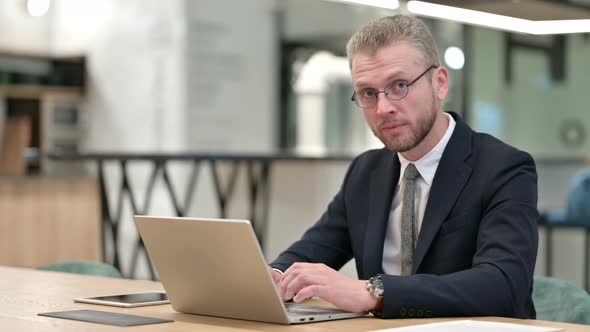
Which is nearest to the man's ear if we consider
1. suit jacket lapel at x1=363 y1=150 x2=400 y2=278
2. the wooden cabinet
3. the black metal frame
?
suit jacket lapel at x1=363 y1=150 x2=400 y2=278

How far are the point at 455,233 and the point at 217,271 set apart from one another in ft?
1.93

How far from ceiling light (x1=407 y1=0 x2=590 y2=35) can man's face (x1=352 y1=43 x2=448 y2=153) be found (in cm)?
98

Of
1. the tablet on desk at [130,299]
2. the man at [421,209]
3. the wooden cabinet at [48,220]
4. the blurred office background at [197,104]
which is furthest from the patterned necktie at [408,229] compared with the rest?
the wooden cabinet at [48,220]

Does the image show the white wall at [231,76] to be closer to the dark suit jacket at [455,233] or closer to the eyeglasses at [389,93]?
the dark suit jacket at [455,233]

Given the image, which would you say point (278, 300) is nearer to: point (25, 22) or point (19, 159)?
point (19, 159)

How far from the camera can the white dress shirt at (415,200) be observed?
236cm

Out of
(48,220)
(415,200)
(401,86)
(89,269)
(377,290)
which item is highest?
(401,86)

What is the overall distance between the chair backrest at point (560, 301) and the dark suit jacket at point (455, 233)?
0.34ft

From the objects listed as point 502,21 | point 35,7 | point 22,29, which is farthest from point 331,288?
point 22,29

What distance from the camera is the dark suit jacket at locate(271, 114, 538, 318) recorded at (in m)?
1.98

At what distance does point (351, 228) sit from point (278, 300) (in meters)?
0.70

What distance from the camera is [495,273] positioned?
6.63ft

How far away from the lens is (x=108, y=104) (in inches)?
404

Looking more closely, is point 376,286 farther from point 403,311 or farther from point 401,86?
point 401,86
